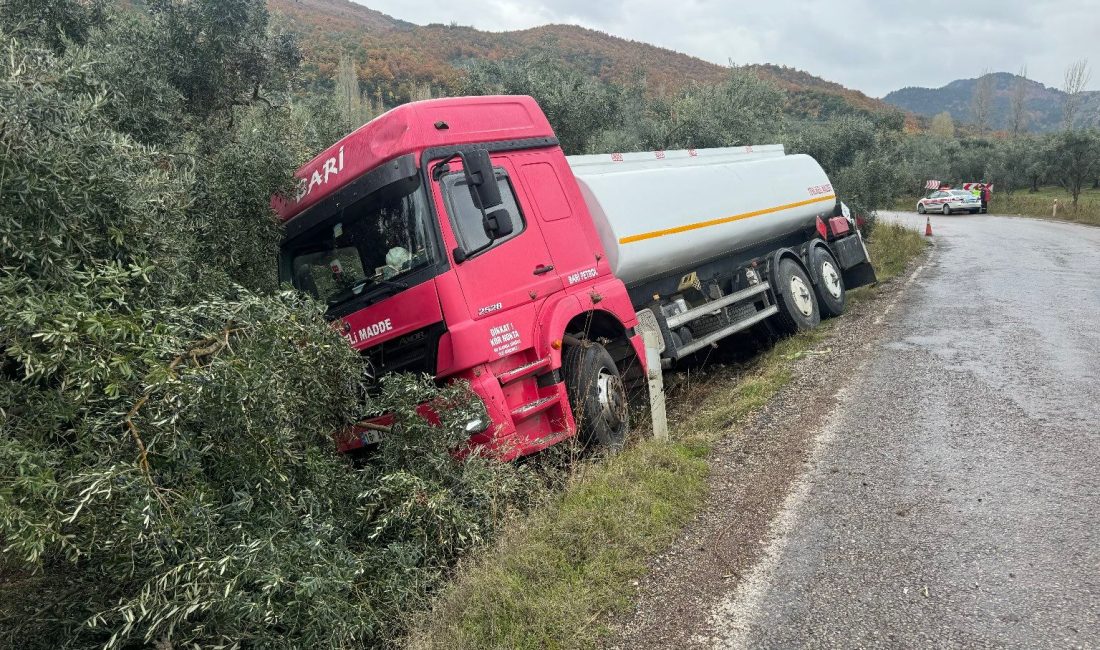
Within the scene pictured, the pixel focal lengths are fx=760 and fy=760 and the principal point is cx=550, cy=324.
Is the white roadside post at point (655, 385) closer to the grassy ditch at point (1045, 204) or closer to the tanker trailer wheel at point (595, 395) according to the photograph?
the tanker trailer wheel at point (595, 395)

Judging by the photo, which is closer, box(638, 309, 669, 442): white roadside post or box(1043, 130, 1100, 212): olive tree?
box(638, 309, 669, 442): white roadside post

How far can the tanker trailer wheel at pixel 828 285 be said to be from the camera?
11.1 meters

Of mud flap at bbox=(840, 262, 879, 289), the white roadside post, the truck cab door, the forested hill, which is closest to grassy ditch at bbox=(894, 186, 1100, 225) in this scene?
the forested hill

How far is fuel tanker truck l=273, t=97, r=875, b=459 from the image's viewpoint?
5.42m

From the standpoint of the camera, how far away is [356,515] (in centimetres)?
447

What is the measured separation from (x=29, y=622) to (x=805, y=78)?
8811cm

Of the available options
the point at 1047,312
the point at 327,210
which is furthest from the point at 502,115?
the point at 1047,312

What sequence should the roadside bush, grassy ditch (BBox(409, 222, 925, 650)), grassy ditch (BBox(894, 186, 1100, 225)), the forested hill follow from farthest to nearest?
the forested hill → grassy ditch (BBox(894, 186, 1100, 225)) → grassy ditch (BBox(409, 222, 925, 650)) → the roadside bush

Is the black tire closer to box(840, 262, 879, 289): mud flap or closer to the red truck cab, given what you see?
box(840, 262, 879, 289): mud flap

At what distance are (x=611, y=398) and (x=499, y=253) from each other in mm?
1627

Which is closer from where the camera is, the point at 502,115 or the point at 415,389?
the point at 415,389

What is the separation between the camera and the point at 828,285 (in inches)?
445

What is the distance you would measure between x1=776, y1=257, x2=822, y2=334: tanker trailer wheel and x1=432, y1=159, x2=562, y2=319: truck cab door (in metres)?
4.95

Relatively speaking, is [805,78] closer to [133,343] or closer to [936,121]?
[936,121]
